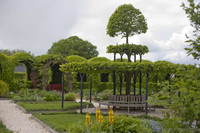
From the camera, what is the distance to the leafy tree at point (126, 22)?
12.2 meters

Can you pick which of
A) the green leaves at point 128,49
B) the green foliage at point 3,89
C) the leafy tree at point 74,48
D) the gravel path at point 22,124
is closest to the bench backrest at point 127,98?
the green leaves at point 128,49

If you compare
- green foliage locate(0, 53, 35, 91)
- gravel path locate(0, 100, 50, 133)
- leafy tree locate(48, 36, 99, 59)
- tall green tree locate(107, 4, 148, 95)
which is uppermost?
leafy tree locate(48, 36, 99, 59)

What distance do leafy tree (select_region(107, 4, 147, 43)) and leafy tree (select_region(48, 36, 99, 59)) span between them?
26.3 metres

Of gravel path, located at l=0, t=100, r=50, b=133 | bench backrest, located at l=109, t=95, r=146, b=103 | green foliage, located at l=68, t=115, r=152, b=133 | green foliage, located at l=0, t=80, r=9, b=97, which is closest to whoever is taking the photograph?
green foliage, located at l=68, t=115, r=152, b=133

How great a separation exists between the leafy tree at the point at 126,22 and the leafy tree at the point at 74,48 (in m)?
26.3

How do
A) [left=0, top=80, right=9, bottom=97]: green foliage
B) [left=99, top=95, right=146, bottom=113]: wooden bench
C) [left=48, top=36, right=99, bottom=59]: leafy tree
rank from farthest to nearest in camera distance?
1. [left=48, top=36, right=99, bottom=59]: leafy tree
2. [left=0, top=80, right=9, bottom=97]: green foliage
3. [left=99, top=95, right=146, bottom=113]: wooden bench

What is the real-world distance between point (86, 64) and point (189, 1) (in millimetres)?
7506

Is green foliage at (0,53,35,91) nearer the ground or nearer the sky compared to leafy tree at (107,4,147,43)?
nearer the ground

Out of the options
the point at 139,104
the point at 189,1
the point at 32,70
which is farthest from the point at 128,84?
the point at 32,70

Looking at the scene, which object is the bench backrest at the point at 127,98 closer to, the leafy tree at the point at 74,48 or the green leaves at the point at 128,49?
the green leaves at the point at 128,49

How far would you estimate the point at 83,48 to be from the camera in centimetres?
4066

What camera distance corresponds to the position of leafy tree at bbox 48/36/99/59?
3938 centimetres

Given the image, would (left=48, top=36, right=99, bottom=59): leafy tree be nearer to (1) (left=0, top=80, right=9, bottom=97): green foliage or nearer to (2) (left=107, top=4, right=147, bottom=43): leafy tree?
(1) (left=0, top=80, right=9, bottom=97): green foliage

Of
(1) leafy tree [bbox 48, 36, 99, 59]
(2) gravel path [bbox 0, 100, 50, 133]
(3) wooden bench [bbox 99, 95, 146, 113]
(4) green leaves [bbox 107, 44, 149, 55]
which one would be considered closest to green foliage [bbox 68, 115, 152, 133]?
(2) gravel path [bbox 0, 100, 50, 133]
